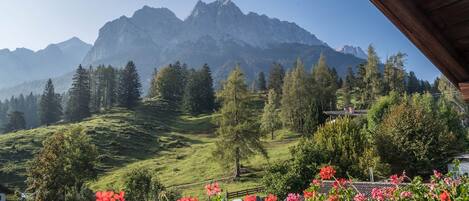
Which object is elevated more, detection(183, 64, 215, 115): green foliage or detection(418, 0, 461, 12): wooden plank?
detection(183, 64, 215, 115): green foliage

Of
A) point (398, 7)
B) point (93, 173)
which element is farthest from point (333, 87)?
point (398, 7)

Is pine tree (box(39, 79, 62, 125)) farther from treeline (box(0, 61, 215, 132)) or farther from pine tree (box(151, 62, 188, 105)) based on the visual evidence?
pine tree (box(151, 62, 188, 105))

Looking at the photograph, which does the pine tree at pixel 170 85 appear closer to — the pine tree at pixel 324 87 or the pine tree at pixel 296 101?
the pine tree at pixel 324 87

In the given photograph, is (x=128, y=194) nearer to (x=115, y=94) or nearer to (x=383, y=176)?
(x=383, y=176)

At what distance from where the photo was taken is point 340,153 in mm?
39500

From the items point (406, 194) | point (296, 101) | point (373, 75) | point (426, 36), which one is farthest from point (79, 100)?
point (426, 36)

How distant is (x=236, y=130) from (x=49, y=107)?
83.0 m

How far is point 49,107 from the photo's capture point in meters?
119

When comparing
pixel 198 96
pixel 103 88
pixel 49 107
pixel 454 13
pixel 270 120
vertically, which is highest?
pixel 103 88

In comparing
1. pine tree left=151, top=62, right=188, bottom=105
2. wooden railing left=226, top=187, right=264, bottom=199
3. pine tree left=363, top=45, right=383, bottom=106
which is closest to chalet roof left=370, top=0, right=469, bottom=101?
wooden railing left=226, top=187, right=264, bottom=199

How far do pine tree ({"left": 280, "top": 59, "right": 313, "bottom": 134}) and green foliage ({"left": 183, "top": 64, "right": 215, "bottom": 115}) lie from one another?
3606 centimetres

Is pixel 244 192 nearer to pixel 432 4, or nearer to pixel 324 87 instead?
pixel 432 4

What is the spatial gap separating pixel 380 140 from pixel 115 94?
3832 inches

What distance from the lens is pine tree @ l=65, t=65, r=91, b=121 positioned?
11158cm
